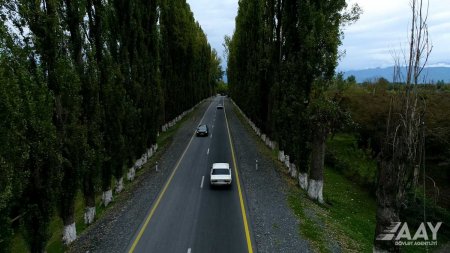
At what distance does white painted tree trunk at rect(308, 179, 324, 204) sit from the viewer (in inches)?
875

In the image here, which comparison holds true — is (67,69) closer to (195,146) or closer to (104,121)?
(104,121)

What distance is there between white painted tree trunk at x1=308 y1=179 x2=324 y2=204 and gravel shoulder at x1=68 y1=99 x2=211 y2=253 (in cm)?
1008

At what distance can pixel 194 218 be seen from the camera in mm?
18469

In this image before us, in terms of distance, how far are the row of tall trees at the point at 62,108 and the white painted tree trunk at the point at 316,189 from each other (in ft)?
41.7

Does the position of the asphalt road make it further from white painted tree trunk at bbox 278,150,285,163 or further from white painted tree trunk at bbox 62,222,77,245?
white painted tree trunk at bbox 278,150,285,163

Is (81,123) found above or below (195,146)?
above

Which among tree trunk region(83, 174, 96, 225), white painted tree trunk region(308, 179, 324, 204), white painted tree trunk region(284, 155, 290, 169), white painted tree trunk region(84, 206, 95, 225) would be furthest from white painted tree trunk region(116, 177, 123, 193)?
white painted tree trunk region(284, 155, 290, 169)

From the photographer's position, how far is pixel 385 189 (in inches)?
470

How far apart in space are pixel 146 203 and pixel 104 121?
19.1 ft

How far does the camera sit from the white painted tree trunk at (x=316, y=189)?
22.2 meters

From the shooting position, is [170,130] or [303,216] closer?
[303,216]

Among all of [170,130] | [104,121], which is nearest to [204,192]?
[104,121]

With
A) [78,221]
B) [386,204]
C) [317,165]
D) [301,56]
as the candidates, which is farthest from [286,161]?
[386,204]

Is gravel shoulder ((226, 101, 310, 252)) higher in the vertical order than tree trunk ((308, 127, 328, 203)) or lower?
lower
